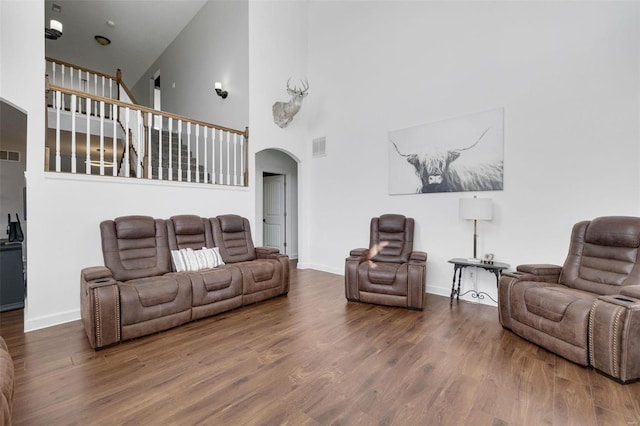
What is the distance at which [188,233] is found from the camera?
12.6ft

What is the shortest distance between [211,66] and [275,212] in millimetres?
3575

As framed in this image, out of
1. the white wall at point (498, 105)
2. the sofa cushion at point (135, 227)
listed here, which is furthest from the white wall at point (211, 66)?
the sofa cushion at point (135, 227)

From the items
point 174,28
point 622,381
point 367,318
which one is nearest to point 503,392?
point 622,381

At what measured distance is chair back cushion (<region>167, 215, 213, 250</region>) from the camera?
3.73 m

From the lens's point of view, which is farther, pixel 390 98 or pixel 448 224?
pixel 390 98

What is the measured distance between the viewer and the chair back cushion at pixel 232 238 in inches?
162

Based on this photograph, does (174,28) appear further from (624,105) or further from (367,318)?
(624,105)

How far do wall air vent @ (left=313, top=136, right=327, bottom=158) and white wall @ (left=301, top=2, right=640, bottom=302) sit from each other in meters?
0.20

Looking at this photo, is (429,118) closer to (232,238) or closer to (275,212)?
(232,238)

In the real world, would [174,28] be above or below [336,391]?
above

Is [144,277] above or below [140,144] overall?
below

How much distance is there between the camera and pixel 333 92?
5.60 m

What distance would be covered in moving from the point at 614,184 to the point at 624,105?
32.1 inches

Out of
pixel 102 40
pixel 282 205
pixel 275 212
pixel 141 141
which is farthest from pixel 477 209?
pixel 102 40
